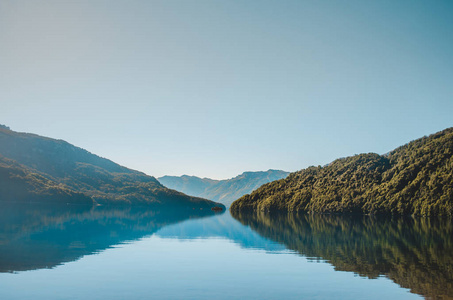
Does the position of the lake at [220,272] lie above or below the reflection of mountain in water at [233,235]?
above

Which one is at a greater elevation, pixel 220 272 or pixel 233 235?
pixel 220 272

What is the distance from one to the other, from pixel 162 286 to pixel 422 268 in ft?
94.8

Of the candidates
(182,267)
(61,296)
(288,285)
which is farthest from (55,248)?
(288,285)

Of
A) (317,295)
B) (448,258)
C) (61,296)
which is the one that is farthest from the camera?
(448,258)

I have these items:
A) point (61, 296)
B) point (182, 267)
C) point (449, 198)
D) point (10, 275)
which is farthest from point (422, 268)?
point (449, 198)

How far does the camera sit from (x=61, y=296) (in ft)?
77.1

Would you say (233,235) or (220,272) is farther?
(233,235)

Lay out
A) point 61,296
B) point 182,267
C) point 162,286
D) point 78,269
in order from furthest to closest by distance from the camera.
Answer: point 182,267, point 78,269, point 162,286, point 61,296

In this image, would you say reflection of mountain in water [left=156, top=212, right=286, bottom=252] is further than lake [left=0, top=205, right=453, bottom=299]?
Yes

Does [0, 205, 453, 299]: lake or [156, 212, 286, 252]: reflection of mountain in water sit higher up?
[0, 205, 453, 299]: lake

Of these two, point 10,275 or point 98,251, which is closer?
point 10,275

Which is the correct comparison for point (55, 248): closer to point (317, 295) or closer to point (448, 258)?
point (317, 295)

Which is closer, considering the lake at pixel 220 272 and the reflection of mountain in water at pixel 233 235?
the lake at pixel 220 272

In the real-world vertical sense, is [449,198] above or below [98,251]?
above
